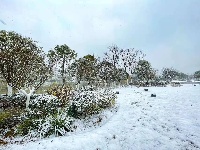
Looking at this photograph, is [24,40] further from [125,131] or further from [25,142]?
[125,131]

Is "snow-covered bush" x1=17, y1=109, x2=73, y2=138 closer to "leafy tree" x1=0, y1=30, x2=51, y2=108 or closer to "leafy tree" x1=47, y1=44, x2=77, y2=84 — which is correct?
"leafy tree" x1=0, y1=30, x2=51, y2=108

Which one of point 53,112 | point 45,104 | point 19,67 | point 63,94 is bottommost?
point 53,112

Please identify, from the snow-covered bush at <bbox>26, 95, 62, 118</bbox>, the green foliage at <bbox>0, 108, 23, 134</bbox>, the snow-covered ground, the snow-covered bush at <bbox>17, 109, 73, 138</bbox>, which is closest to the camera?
the snow-covered ground

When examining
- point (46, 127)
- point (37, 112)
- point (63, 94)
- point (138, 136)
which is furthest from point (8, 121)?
point (138, 136)

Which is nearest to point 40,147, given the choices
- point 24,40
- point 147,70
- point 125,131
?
point 125,131

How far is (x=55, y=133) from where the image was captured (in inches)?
427

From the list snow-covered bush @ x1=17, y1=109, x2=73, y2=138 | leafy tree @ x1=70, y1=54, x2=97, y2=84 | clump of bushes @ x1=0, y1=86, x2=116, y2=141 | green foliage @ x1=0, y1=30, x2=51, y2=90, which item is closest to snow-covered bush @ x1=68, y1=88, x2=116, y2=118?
clump of bushes @ x1=0, y1=86, x2=116, y2=141

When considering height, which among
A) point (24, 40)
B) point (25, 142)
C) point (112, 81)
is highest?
point (24, 40)

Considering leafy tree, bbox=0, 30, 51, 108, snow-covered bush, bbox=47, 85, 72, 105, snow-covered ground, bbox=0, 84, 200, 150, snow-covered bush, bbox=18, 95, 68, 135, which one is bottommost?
snow-covered ground, bbox=0, 84, 200, 150

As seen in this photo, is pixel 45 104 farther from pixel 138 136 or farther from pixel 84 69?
pixel 84 69

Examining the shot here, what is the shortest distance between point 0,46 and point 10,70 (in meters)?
3.24

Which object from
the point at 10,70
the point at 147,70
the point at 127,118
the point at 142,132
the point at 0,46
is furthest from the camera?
the point at 147,70

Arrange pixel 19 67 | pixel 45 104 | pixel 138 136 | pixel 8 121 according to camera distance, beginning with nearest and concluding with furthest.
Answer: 1. pixel 138 136
2. pixel 8 121
3. pixel 45 104
4. pixel 19 67

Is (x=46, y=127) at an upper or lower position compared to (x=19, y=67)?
lower
